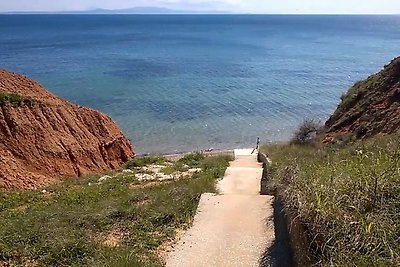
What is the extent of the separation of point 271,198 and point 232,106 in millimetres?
39343

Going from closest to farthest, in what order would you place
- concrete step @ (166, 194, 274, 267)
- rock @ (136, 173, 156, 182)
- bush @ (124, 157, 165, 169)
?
1. concrete step @ (166, 194, 274, 267)
2. rock @ (136, 173, 156, 182)
3. bush @ (124, 157, 165, 169)

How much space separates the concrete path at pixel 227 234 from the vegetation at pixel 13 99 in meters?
14.0

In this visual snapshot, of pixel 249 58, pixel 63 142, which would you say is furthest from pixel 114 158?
pixel 249 58

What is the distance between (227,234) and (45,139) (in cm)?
1539

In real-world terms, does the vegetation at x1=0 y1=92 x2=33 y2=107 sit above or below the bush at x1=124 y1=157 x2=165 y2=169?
above

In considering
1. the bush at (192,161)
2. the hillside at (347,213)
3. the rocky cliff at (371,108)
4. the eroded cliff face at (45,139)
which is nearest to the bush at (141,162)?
the bush at (192,161)

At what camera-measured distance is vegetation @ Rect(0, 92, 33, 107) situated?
22.4 meters

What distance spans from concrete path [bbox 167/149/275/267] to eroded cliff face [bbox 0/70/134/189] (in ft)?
35.0

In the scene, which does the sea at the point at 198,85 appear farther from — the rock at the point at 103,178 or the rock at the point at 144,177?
the rock at the point at 144,177

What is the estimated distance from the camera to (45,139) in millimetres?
22906

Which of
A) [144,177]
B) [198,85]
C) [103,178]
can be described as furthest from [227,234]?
[198,85]

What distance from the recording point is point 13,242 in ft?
34.0

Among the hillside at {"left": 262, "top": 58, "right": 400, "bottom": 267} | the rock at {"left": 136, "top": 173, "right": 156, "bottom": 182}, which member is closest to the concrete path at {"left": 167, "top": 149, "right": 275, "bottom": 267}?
the hillside at {"left": 262, "top": 58, "right": 400, "bottom": 267}

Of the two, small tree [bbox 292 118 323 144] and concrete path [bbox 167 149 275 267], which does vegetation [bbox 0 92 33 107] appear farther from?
small tree [bbox 292 118 323 144]
